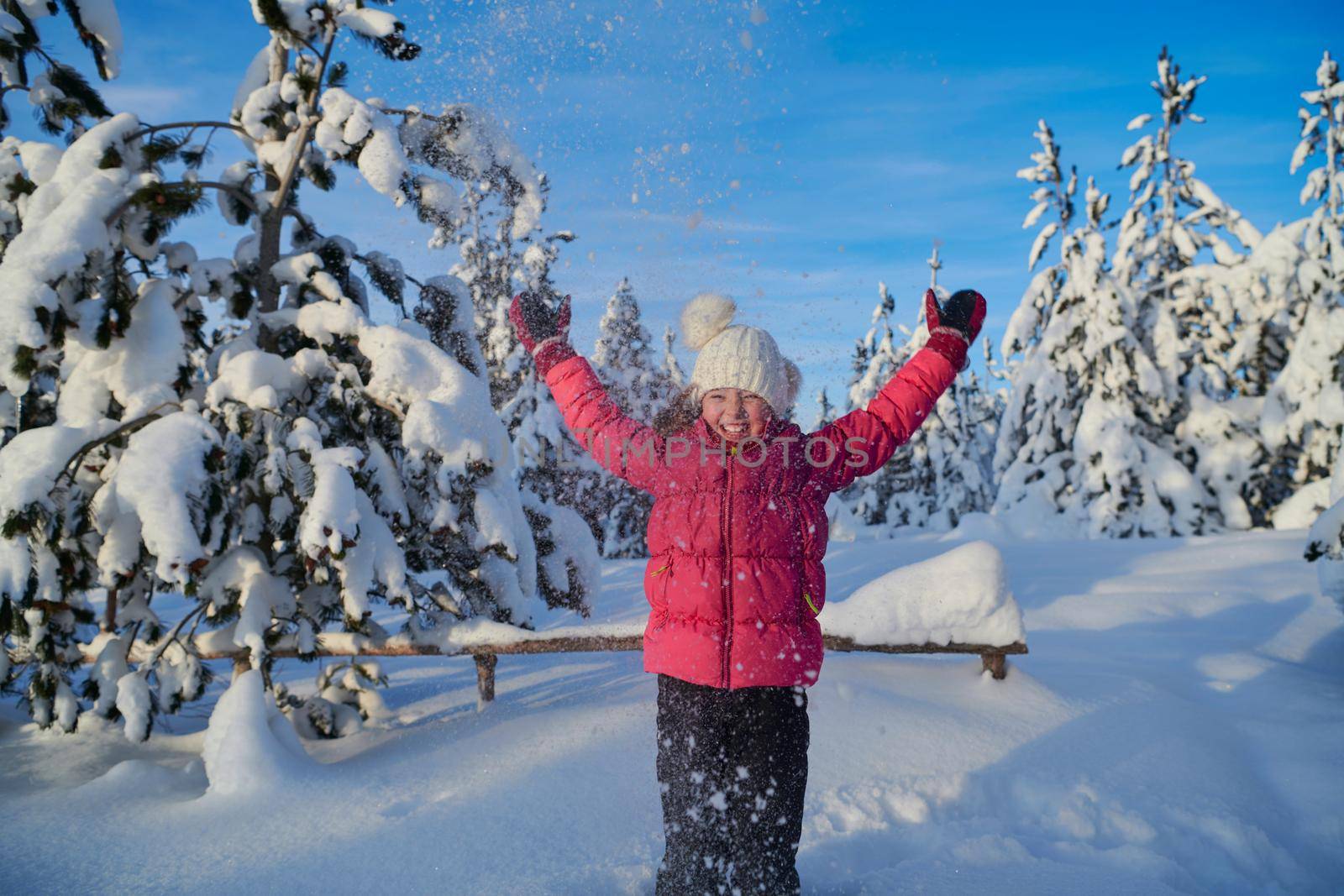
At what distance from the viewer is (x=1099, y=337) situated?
18109 millimetres

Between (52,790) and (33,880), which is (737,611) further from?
(52,790)

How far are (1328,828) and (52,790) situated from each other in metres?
6.00

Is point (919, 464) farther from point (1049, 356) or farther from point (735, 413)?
point (735, 413)

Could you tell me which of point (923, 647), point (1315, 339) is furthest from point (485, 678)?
point (1315, 339)

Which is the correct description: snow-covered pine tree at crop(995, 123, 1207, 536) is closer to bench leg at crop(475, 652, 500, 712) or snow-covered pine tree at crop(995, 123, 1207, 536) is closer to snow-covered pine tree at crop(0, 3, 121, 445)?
bench leg at crop(475, 652, 500, 712)

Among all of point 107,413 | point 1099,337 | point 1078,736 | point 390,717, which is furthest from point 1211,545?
point 107,413

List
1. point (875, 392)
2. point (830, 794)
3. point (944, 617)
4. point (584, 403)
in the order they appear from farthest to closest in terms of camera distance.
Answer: point (875, 392) → point (944, 617) → point (830, 794) → point (584, 403)

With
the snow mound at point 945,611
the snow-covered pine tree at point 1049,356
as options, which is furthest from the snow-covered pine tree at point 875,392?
the snow mound at point 945,611

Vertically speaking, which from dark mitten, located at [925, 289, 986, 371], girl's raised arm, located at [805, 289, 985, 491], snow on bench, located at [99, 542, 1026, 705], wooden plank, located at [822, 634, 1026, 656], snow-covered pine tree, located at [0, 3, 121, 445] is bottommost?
wooden plank, located at [822, 634, 1026, 656]

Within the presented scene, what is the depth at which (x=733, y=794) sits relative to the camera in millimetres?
2602

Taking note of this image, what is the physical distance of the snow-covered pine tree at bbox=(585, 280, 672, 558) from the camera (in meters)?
18.1

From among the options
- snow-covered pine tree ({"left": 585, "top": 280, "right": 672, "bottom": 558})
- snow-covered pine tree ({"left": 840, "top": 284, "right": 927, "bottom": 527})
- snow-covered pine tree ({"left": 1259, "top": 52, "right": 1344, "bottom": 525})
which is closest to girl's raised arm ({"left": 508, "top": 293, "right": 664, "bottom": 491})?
snow-covered pine tree ({"left": 585, "top": 280, "right": 672, "bottom": 558})

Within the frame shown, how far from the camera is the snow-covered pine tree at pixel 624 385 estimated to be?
59.4 feet

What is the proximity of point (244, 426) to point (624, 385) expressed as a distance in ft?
42.7
